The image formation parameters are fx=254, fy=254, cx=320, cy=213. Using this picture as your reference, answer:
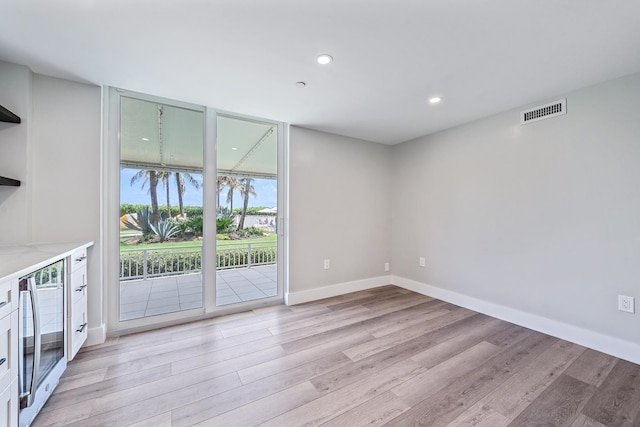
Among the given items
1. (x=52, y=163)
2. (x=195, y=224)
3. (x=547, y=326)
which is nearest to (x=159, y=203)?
(x=195, y=224)

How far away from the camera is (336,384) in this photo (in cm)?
177

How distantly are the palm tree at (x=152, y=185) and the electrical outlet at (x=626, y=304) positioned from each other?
4323mm

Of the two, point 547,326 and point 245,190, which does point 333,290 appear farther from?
point 547,326

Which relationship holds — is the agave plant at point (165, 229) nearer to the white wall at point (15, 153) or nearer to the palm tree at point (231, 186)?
the palm tree at point (231, 186)

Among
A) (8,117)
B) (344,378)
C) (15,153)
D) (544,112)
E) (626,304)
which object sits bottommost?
(344,378)

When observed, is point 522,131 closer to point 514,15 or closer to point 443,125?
point 443,125

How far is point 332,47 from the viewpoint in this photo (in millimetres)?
1788

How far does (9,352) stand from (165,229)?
1647 mm

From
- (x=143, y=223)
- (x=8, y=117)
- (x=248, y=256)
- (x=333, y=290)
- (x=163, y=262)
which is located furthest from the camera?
(x=248, y=256)

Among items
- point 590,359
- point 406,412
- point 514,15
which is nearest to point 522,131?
point 514,15

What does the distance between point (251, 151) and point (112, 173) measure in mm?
1634

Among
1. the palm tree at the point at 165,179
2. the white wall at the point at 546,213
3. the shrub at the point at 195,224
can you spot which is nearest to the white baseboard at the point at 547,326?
the white wall at the point at 546,213

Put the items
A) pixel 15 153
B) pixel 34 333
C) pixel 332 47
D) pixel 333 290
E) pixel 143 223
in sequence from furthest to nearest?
pixel 333 290
pixel 143 223
pixel 15 153
pixel 332 47
pixel 34 333

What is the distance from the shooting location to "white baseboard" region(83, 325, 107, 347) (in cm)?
227
